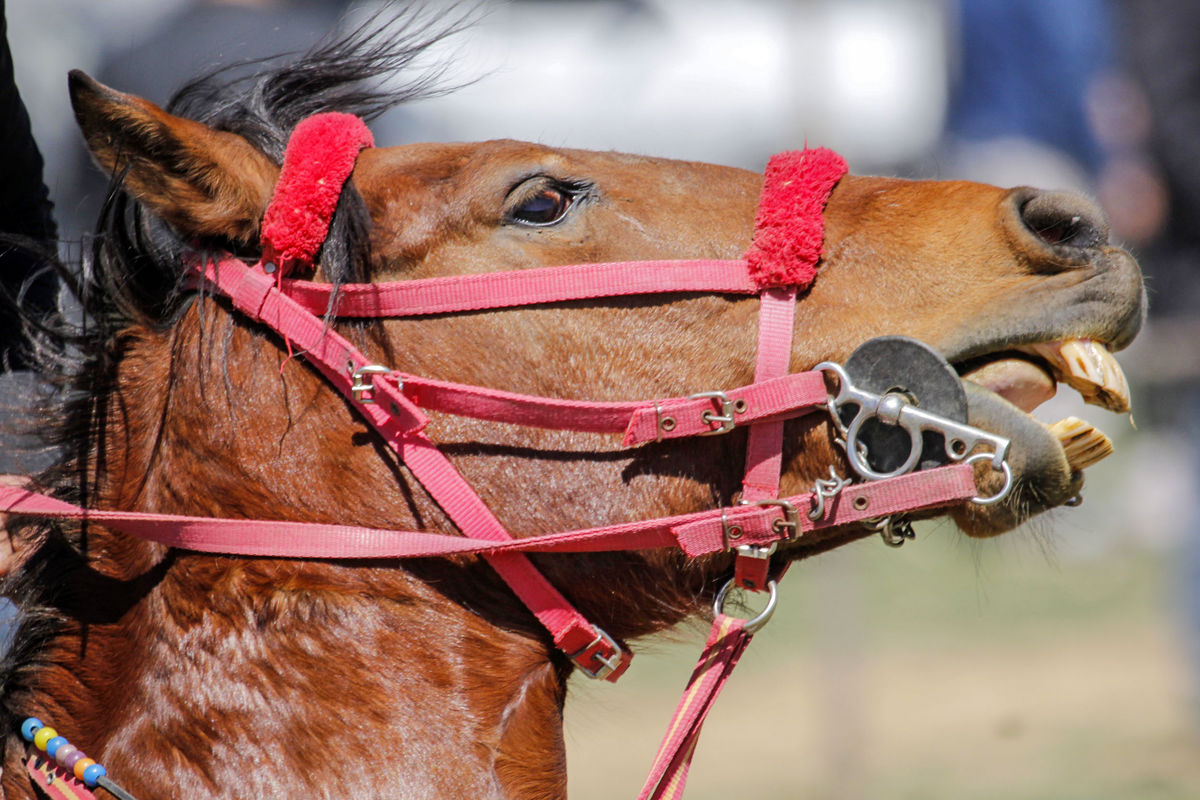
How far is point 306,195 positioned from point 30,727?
1.18 metres

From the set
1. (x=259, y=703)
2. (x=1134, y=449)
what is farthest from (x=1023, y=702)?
(x=259, y=703)

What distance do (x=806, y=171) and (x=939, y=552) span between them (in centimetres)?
850

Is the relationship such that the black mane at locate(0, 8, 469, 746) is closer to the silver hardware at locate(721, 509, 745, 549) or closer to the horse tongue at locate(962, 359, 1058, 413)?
the silver hardware at locate(721, 509, 745, 549)

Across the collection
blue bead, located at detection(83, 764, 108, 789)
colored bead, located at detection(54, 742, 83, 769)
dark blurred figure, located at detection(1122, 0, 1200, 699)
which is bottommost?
dark blurred figure, located at detection(1122, 0, 1200, 699)

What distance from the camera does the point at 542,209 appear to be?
2.48 metres

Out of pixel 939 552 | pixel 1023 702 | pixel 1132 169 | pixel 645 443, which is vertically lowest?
pixel 939 552

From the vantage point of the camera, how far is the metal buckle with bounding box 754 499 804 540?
7.63 feet

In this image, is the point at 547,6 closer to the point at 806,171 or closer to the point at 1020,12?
the point at 1020,12

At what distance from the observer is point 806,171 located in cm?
251

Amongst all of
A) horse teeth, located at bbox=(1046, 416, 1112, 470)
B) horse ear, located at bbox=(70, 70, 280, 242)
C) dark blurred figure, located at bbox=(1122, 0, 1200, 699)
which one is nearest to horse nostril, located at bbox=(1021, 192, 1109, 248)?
horse teeth, located at bbox=(1046, 416, 1112, 470)

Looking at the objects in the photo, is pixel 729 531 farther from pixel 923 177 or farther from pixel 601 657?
pixel 923 177

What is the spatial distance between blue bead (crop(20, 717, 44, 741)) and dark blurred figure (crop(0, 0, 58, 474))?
1.85 ft

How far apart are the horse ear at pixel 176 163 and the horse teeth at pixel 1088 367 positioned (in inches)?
63.4

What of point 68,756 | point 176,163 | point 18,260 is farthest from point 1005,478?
point 18,260
